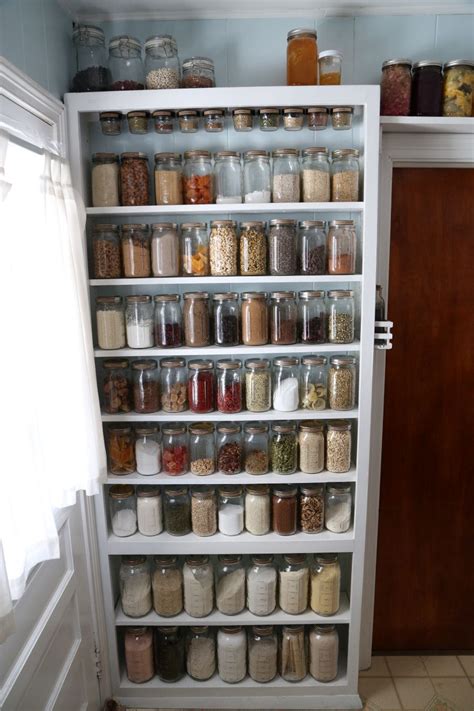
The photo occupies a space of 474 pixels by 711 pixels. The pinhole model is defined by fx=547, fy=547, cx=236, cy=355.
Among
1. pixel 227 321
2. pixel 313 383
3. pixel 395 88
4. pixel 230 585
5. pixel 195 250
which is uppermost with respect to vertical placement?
pixel 395 88

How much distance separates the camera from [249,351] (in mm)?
1885

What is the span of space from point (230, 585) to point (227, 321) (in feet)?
3.30

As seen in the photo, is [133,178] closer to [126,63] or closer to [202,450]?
[126,63]

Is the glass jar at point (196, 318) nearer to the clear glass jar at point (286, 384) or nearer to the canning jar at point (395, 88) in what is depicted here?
the clear glass jar at point (286, 384)

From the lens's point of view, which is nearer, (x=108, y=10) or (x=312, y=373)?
(x=108, y=10)

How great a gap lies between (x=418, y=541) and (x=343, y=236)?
136cm

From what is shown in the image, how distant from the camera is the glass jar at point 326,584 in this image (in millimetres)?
2045

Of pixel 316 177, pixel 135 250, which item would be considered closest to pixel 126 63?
pixel 135 250

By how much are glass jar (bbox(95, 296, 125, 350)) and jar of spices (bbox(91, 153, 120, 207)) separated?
0.33 meters

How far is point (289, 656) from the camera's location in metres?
2.12

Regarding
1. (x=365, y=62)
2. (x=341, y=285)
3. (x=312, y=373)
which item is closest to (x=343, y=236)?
(x=341, y=285)

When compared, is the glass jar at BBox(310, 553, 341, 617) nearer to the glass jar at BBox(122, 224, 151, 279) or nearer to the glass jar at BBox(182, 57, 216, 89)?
the glass jar at BBox(122, 224, 151, 279)

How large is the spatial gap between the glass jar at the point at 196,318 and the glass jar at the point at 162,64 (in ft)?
2.28

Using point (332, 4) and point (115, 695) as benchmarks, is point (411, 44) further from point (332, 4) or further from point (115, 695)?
point (115, 695)
